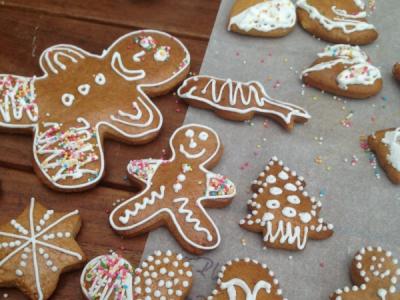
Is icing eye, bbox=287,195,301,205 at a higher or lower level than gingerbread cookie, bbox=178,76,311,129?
lower

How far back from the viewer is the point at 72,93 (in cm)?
152

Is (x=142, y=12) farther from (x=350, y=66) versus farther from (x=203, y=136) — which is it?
(x=350, y=66)

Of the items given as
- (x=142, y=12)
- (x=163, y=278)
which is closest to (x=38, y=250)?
(x=163, y=278)

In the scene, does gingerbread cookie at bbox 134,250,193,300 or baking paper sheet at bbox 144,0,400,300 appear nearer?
gingerbread cookie at bbox 134,250,193,300

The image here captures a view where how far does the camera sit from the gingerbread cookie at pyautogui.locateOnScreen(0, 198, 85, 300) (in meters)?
1.20

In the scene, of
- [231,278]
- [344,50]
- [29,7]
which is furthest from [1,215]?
[344,50]

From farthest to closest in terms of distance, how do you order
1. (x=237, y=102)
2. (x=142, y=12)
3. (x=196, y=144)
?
1. (x=142, y=12)
2. (x=237, y=102)
3. (x=196, y=144)

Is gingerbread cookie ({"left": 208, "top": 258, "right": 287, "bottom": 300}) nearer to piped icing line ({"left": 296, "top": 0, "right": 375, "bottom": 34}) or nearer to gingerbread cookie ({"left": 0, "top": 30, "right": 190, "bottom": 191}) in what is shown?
gingerbread cookie ({"left": 0, "top": 30, "right": 190, "bottom": 191})

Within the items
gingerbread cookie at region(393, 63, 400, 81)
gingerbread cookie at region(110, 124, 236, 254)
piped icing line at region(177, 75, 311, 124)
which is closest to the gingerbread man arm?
gingerbread cookie at region(110, 124, 236, 254)

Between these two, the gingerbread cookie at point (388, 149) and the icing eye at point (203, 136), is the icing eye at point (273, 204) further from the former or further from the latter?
the gingerbread cookie at point (388, 149)

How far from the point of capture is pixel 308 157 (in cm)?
152

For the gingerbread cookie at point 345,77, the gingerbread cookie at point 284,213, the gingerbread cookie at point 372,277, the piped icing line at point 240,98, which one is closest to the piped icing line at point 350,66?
the gingerbread cookie at point 345,77

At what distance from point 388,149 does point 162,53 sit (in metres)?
0.82

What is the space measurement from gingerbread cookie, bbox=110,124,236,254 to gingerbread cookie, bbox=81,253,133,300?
0.10 metres
